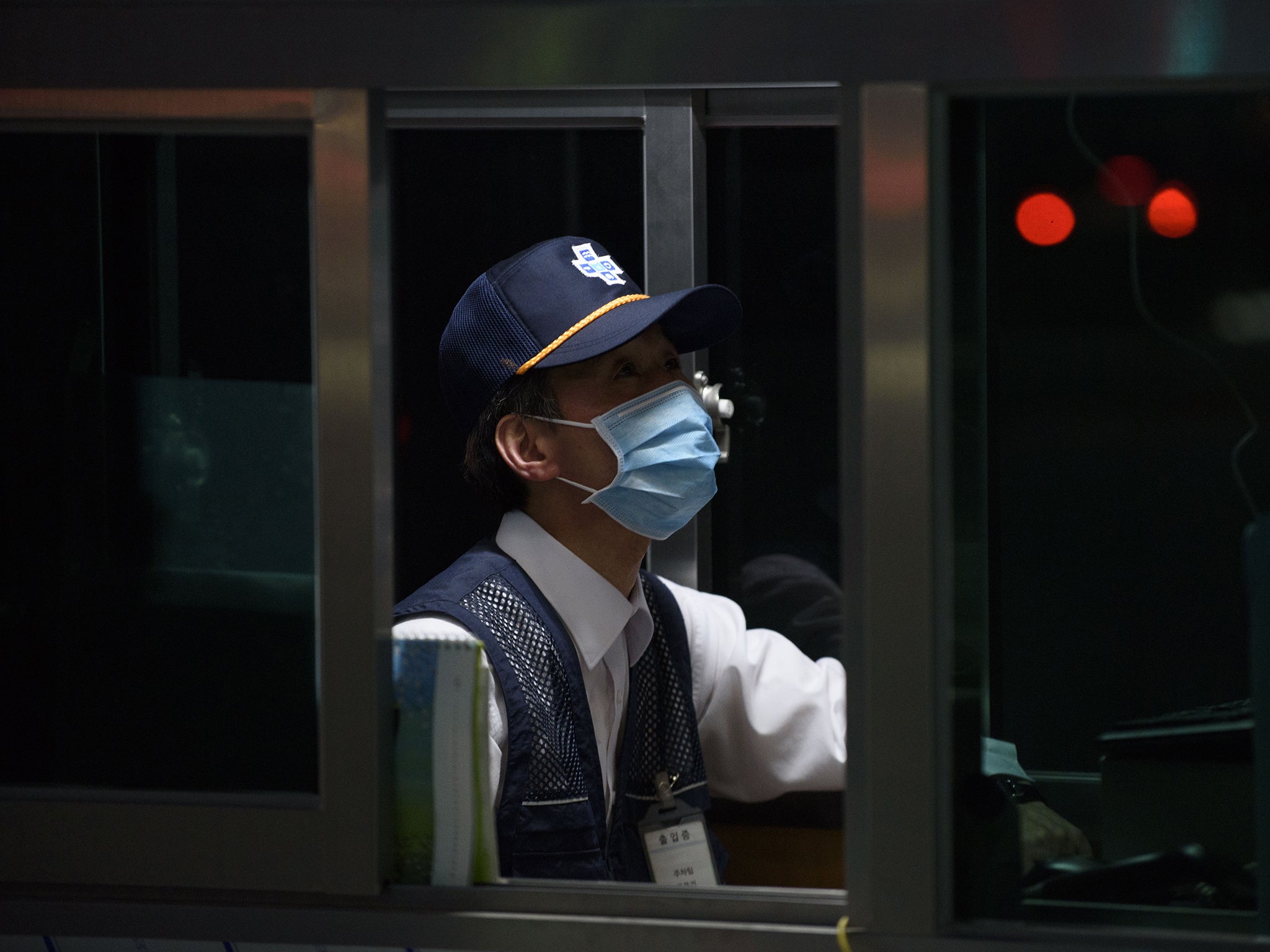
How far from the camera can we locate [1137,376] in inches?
63.7

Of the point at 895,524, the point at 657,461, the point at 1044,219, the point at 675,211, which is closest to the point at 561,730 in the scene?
the point at 657,461

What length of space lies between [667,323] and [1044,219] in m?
1.01

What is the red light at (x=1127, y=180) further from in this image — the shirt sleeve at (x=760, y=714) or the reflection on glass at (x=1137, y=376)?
the shirt sleeve at (x=760, y=714)

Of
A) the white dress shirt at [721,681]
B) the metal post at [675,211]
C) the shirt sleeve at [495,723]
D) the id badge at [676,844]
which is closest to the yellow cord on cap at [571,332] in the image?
the white dress shirt at [721,681]

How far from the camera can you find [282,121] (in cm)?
144

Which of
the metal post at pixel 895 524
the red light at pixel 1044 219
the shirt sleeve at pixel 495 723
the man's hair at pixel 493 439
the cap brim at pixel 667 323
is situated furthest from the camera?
the man's hair at pixel 493 439

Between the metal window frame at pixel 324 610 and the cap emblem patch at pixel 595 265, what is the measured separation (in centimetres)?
95

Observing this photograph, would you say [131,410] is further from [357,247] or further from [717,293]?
[717,293]

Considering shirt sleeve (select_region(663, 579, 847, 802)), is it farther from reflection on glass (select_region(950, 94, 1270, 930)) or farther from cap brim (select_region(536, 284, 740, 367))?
reflection on glass (select_region(950, 94, 1270, 930))

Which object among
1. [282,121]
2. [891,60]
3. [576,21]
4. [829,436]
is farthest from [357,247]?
[829,436]

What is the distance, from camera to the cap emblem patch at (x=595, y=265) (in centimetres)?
237

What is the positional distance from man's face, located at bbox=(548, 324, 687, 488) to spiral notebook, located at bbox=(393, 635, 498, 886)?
0.80m

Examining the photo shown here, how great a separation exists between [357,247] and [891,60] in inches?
21.4

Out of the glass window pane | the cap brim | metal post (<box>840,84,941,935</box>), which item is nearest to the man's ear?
the cap brim
